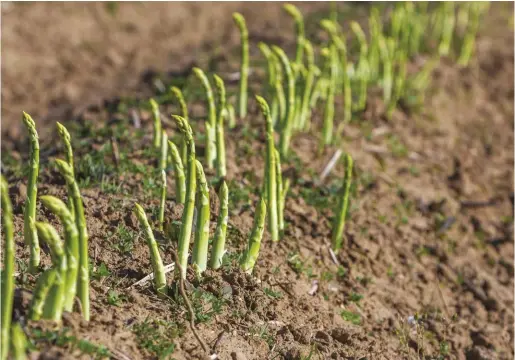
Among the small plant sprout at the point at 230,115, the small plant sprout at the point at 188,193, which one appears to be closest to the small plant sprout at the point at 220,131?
the small plant sprout at the point at 230,115

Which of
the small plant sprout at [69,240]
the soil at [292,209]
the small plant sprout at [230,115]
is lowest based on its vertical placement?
the soil at [292,209]

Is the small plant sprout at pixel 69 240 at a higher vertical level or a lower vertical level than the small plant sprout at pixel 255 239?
higher

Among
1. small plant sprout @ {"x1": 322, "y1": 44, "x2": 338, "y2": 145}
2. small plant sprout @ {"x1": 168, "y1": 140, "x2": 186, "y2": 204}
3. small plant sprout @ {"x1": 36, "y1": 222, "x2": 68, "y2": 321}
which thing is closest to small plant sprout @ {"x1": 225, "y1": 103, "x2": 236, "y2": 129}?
small plant sprout @ {"x1": 322, "y1": 44, "x2": 338, "y2": 145}

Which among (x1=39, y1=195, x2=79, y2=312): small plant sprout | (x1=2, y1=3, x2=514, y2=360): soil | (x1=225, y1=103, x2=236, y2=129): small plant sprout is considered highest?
(x1=39, y1=195, x2=79, y2=312): small plant sprout

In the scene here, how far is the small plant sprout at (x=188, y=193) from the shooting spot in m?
3.37

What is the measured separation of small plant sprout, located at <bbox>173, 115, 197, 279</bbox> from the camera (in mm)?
3371

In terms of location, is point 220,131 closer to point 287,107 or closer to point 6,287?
point 287,107

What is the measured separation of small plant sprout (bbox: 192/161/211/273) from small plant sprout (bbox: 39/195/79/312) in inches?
26.1

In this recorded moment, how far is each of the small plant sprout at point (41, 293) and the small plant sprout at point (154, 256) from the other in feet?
1.56

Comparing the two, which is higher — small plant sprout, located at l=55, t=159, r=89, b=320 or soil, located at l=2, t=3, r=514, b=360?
small plant sprout, located at l=55, t=159, r=89, b=320

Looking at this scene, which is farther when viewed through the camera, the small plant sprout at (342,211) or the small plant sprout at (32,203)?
the small plant sprout at (342,211)

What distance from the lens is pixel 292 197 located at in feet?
15.3

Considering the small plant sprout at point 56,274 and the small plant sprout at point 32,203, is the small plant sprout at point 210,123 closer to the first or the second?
the small plant sprout at point 32,203

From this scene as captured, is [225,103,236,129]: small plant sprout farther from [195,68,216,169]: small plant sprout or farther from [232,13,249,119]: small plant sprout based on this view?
[195,68,216,169]: small plant sprout
